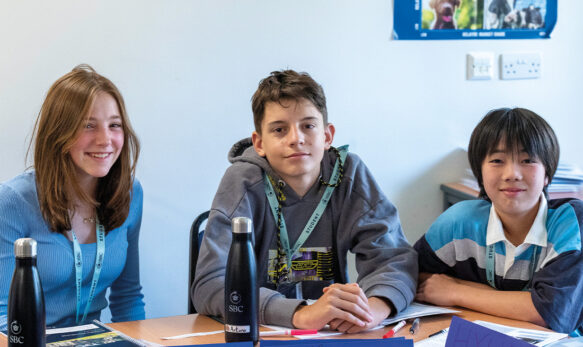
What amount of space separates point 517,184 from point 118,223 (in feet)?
3.71

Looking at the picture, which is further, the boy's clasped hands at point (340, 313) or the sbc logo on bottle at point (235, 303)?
the boy's clasped hands at point (340, 313)

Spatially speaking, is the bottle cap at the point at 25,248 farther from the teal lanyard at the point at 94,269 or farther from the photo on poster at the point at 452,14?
the photo on poster at the point at 452,14

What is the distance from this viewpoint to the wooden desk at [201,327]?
58.6 inches

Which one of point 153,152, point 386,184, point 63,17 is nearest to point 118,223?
point 153,152

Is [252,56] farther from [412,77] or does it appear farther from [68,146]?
[68,146]

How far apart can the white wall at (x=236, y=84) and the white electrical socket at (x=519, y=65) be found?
0.12ft

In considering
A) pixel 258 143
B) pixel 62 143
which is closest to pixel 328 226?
pixel 258 143

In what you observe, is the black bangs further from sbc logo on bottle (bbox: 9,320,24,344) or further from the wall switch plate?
the wall switch plate

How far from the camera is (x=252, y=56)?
9.32 ft

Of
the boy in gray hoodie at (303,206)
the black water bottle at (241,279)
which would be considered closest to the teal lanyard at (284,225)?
the boy in gray hoodie at (303,206)

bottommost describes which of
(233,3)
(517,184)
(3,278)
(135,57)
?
(3,278)

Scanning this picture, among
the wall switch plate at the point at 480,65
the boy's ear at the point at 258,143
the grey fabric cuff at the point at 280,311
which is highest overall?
the wall switch plate at the point at 480,65

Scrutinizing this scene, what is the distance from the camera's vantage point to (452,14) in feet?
10.2

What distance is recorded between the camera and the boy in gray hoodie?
183 centimetres
